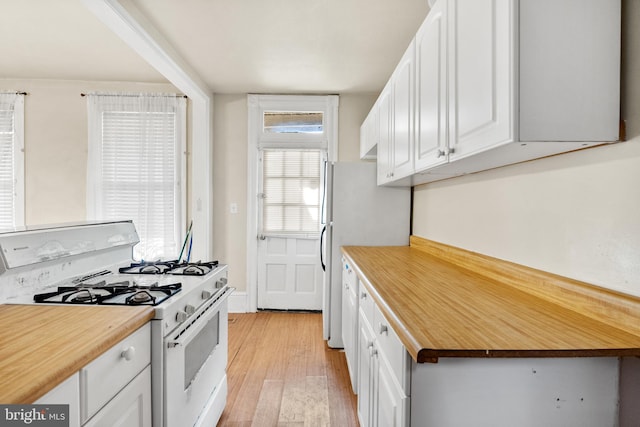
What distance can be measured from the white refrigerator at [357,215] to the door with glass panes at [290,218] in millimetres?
1013

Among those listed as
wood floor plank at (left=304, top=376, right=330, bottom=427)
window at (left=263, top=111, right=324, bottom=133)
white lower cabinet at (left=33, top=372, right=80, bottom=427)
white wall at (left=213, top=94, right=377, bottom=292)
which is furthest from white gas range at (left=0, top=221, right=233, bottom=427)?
window at (left=263, top=111, right=324, bottom=133)

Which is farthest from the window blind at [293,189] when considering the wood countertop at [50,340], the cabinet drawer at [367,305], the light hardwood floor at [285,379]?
the wood countertop at [50,340]

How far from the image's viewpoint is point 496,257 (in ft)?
5.60

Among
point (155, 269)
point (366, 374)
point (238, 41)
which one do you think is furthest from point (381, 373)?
point (238, 41)

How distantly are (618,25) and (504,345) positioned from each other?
919 millimetres

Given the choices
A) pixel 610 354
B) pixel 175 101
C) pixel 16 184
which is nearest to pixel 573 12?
pixel 610 354

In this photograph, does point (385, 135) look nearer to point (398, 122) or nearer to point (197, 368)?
point (398, 122)

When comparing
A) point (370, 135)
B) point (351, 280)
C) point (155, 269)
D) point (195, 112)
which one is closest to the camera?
point (155, 269)

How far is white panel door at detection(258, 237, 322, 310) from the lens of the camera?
414 cm

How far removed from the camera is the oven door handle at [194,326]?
1367mm

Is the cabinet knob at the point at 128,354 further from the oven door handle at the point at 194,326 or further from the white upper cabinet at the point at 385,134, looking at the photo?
the white upper cabinet at the point at 385,134

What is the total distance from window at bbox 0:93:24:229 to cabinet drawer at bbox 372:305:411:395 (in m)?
4.18

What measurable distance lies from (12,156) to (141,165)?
1.34 meters

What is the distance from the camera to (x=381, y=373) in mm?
1327
